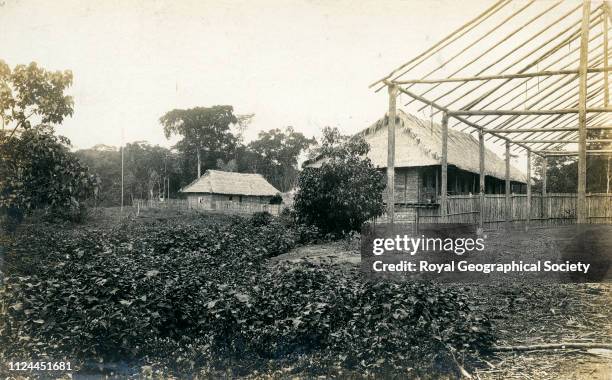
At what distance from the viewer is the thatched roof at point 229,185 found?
35000 mm

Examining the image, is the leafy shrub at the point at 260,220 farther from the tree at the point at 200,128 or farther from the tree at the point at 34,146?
the tree at the point at 200,128

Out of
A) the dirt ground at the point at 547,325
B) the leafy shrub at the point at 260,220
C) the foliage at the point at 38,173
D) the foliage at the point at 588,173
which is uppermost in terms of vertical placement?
the foliage at the point at 588,173

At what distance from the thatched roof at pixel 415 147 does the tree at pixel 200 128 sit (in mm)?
23033

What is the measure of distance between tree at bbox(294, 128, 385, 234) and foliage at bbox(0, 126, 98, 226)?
22.6ft

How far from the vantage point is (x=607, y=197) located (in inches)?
671

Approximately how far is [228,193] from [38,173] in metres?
27.6

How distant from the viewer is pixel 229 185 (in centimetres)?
3644

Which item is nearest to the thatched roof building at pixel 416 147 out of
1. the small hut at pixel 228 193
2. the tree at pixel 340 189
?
the tree at pixel 340 189

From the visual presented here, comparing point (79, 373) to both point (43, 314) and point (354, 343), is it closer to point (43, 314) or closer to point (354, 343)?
point (43, 314)

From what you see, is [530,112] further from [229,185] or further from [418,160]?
[229,185]

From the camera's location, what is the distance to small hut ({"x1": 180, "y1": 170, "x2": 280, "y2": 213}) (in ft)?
109

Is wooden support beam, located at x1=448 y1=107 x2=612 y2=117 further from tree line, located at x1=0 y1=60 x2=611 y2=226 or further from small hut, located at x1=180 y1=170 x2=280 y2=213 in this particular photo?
small hut, located at x1=180 y1=170 x2=280 y2=213

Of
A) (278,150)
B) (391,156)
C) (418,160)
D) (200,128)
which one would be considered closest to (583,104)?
(391,156)

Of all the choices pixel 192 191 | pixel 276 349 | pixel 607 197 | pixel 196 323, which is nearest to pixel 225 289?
pixel 196 323
